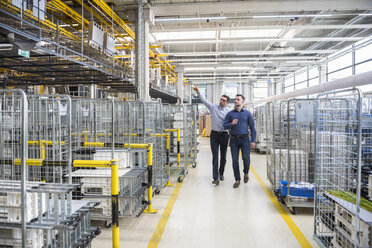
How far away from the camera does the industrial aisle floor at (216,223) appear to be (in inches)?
143

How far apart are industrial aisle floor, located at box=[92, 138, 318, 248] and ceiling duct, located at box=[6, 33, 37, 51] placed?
2.89 metres

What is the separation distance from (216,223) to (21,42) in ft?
13.0

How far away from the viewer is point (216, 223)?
424 cm

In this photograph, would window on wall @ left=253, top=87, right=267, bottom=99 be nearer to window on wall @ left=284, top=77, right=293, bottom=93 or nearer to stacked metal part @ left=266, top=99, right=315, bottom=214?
window on wall @ left=284, top=77, right=293, bottom=93

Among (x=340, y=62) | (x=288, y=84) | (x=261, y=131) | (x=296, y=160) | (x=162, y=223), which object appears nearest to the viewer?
(x=162, y=223)

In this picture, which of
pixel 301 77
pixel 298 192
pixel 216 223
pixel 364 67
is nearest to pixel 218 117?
pixel 298 192

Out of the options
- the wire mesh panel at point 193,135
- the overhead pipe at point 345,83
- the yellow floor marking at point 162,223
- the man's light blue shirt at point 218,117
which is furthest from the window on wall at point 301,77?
the yellow floor marking at point 162,223

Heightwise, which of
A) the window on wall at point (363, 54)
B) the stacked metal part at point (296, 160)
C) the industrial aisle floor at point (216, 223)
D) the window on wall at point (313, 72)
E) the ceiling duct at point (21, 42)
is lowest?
the industrial aisle floor at point (216, 223)

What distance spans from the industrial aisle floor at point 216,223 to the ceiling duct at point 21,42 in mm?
2892

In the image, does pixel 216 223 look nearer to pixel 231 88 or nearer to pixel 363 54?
pixel 363 54

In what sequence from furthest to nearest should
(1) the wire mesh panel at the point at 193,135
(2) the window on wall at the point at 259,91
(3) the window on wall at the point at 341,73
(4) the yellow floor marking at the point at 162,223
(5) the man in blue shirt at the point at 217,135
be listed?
(2) the window on wall at the point at 259,91 → (3) the window on wall at the point at 341,73 → (1) the wire mesh panel at the point at 193,135 → (5) the man in blue shirt at the point at 217,135 → (4) the yellow floor marking at the point at 162,223

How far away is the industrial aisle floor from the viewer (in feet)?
11.9

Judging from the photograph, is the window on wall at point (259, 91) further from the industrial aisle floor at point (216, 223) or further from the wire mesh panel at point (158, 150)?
the wire mesh panel at point (158, 150)

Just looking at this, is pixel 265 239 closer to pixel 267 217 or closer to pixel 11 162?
pixel 267 217
